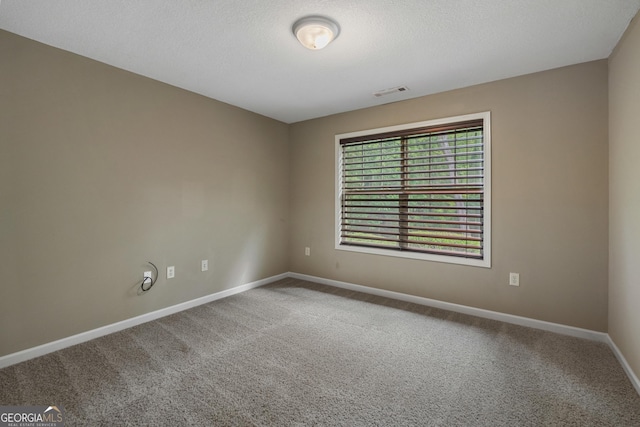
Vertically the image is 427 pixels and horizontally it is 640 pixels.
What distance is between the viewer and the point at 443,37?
213 cm

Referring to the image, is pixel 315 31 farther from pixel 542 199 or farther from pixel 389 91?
pixel 542 199

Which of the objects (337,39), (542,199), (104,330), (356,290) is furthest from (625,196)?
(104,330)

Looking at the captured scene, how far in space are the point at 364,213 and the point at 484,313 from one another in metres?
1.73

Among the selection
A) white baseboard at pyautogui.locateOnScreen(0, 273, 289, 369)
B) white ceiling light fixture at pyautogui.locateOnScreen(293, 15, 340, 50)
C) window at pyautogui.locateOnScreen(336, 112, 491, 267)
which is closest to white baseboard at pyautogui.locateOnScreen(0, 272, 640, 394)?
white baseboard at pyautogui.locateOnScreen(0, 273, 289, 369)

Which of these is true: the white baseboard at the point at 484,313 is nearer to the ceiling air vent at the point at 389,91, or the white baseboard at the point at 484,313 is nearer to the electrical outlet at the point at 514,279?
the electrical outlet at the point at 514,279

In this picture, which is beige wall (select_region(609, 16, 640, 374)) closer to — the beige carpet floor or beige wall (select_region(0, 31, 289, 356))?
the beige carpet floor

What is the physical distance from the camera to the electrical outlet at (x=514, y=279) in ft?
9.19

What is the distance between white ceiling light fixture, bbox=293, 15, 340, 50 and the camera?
1.93 metres

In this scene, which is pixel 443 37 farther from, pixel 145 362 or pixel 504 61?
pixel 145 362

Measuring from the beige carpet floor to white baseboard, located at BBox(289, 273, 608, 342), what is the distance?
0.10 m

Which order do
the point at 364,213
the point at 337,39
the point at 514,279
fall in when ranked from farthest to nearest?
the point at 364,213 < the point at 514,279 < the point at 337,39

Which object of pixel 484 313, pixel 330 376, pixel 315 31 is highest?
pixel 315 31

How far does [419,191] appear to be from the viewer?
Result: 3.39m

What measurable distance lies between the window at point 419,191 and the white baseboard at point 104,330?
174cm
